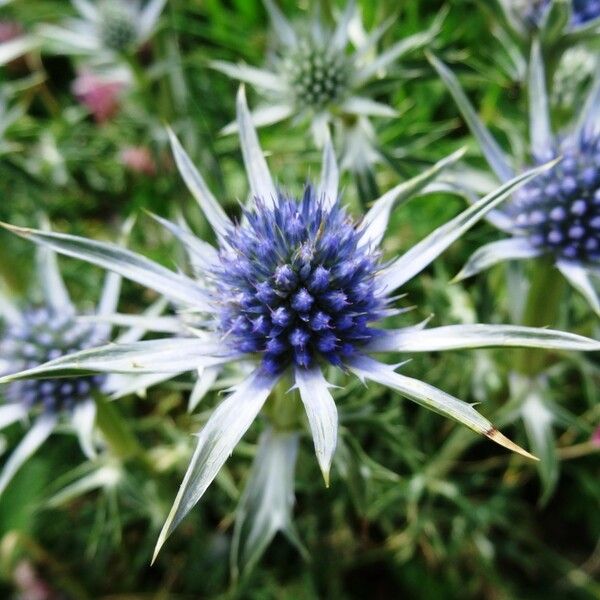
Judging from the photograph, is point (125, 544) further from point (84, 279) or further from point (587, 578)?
point (587, 578)

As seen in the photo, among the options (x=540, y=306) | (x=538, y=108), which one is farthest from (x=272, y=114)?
(x=540, y=306)

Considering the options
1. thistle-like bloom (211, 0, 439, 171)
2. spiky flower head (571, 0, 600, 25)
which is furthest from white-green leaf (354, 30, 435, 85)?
spiky flower head (571, 0, 600, 25)

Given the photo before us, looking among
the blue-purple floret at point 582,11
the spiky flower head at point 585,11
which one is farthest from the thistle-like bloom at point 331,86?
the spiky flower head at point 585,11

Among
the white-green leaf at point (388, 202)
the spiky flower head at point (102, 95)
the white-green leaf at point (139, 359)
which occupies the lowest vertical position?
the white-green leaf at point (139, 359)

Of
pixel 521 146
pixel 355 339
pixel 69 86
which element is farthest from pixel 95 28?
pixel 355 339

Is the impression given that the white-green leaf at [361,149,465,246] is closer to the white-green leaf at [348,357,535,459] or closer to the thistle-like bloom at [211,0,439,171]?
the white-green leaf at [348,357,535,459]

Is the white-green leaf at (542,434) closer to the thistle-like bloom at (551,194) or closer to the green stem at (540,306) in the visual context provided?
the green stem at (540,306)
